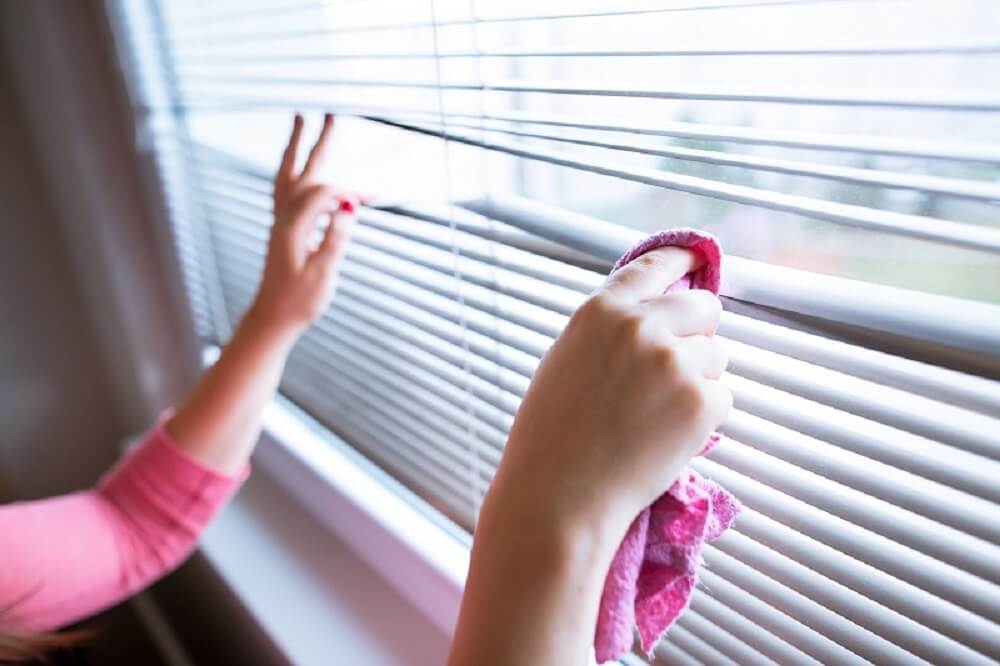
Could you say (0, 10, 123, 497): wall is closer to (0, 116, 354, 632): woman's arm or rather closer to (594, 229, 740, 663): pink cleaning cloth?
(0, 116, 354, 632): woman's arm

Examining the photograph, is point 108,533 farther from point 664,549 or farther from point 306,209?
point 664,549

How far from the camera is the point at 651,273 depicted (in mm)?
357

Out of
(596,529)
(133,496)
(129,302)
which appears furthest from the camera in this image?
(129,302)

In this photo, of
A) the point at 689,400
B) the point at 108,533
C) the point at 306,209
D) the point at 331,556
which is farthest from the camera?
the point at 331,556

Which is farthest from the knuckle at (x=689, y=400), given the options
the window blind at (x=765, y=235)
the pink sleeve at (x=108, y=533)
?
the pink sleeve at (x=108, y=533)

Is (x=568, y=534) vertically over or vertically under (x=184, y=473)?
over

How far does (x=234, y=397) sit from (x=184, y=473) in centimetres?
11

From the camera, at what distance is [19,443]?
1.29 m

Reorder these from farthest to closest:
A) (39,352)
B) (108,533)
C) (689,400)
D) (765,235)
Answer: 1. (39,352)
2. (108,533)
3. (765,235)
4. (689,400)

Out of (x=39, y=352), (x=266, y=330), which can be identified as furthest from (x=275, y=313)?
(x=39, y=352)

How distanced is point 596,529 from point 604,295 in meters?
0.11

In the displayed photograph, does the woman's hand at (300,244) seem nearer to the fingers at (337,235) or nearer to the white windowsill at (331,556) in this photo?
the fingers at (337,235)

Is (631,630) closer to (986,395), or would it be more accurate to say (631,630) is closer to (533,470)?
(533,470)

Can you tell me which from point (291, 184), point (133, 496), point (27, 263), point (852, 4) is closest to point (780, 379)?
point (852, 4)
